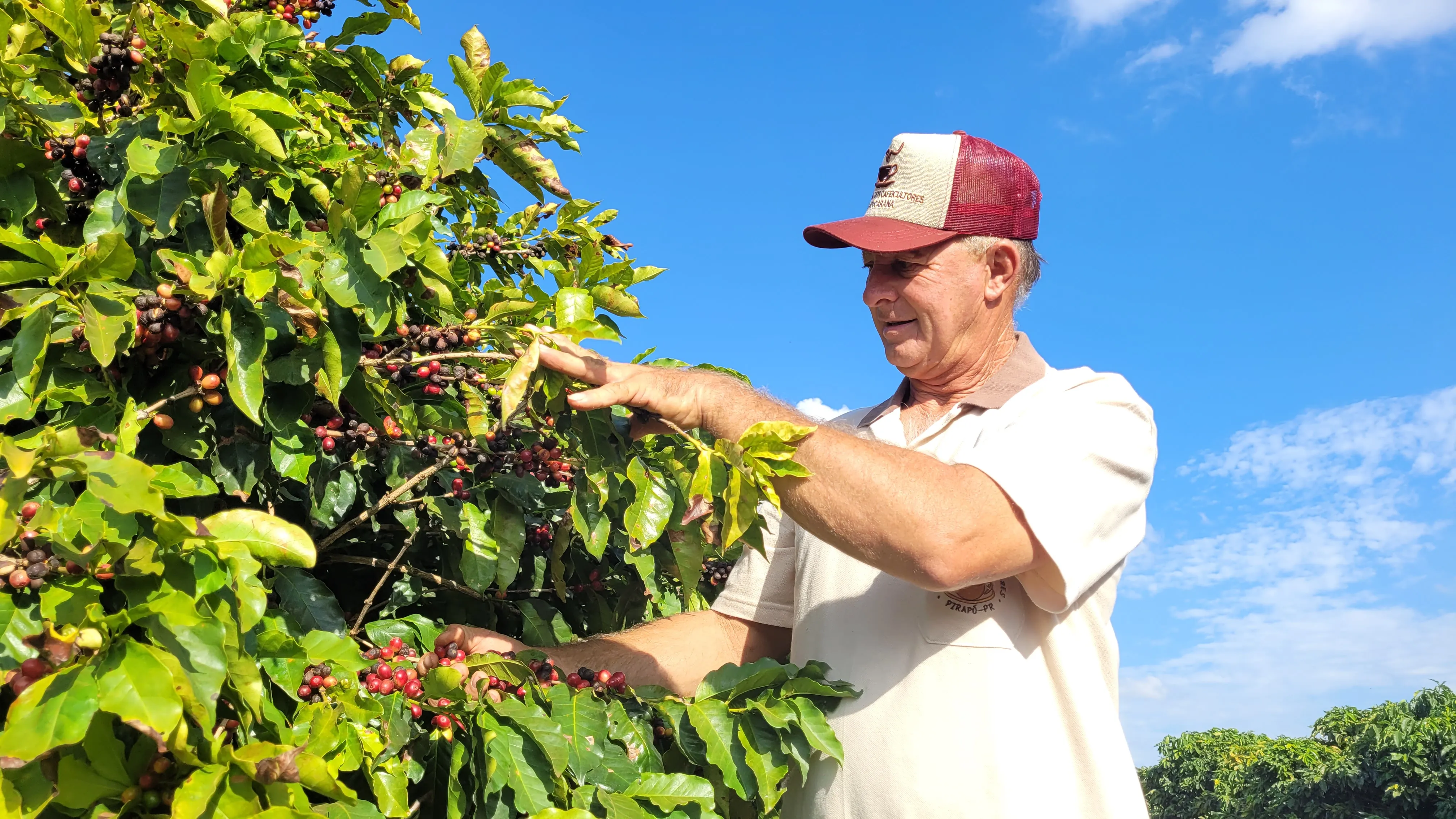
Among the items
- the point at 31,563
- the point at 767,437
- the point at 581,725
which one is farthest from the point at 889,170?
the point at 31,563

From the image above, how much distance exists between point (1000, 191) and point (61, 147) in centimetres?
227

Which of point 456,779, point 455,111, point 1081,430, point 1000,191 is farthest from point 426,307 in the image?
point 1000,191

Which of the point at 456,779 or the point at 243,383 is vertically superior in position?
the point at 243,383

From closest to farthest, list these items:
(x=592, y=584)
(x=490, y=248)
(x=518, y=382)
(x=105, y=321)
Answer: (x=105, y=321), (x=518, y=382), (x=490, y=248), (x=592, y=584)

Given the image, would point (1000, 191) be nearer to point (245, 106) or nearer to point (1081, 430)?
point (1081, 430)

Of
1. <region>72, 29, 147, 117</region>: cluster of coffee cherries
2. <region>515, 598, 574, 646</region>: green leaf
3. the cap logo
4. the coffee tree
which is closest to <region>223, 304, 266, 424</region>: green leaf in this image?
the coffee tree

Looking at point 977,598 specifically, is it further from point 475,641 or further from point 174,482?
point 174,482

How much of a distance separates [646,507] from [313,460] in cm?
63

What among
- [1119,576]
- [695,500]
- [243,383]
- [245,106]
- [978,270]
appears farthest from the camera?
[978,270]

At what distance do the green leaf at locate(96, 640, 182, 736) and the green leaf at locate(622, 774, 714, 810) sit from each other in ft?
2.93

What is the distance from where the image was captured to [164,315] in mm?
1734

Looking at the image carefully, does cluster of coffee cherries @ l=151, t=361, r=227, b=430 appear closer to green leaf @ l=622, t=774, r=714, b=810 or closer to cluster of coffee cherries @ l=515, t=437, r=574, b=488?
cluster of coffee cherries @ l=515, t=437, r=574, b=488

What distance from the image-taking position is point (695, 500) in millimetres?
2275

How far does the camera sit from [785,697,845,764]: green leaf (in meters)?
2.33
